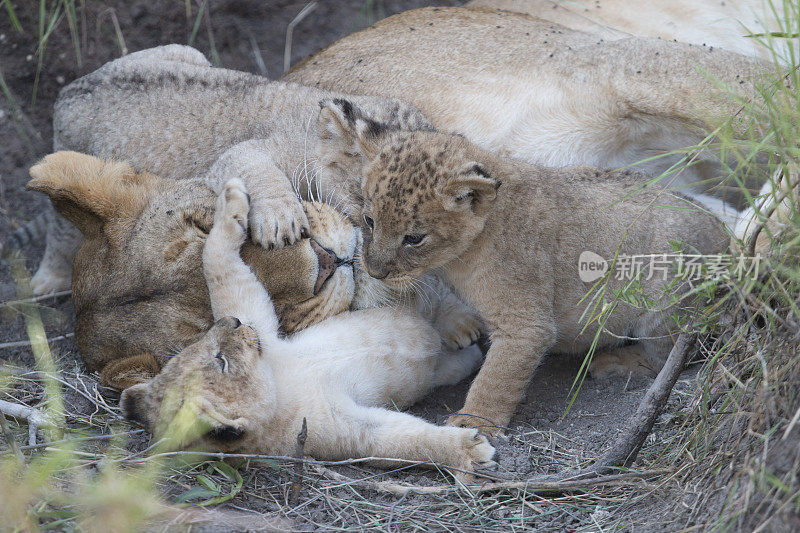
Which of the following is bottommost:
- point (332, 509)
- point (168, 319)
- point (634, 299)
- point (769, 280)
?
point (332, 509)

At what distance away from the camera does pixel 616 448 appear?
3.46 m

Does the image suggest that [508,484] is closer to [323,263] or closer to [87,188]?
[323,263]

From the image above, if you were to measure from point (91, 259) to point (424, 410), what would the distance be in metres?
1.97

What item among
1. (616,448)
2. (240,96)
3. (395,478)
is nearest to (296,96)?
(240,96)

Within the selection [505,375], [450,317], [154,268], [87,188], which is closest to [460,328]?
[450,317]

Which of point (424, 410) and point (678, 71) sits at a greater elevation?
point (678, 71)

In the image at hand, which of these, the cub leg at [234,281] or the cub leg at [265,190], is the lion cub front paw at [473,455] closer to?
the cub leg at [234,281]

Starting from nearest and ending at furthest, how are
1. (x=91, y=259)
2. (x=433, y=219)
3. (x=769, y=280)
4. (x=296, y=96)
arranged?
(x=769, y=280) < (x=433, y=219) < (x=91, y=259) < (x=296, y=96)

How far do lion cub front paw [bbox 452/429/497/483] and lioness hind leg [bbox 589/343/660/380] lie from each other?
1.24 meters

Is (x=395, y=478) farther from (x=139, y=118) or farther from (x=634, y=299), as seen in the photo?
(x=139, y=118)

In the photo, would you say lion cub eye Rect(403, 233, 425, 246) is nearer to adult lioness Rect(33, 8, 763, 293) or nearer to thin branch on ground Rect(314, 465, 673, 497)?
adult lioness Rect(33, 8, 763, 293)

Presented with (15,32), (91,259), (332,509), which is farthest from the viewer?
(15,32)

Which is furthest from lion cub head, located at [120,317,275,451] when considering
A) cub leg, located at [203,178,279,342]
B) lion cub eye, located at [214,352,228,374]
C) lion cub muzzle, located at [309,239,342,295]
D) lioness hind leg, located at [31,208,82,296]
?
lioness hind leg, located at [31,208,82,296]

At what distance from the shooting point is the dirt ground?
11.1 ft
